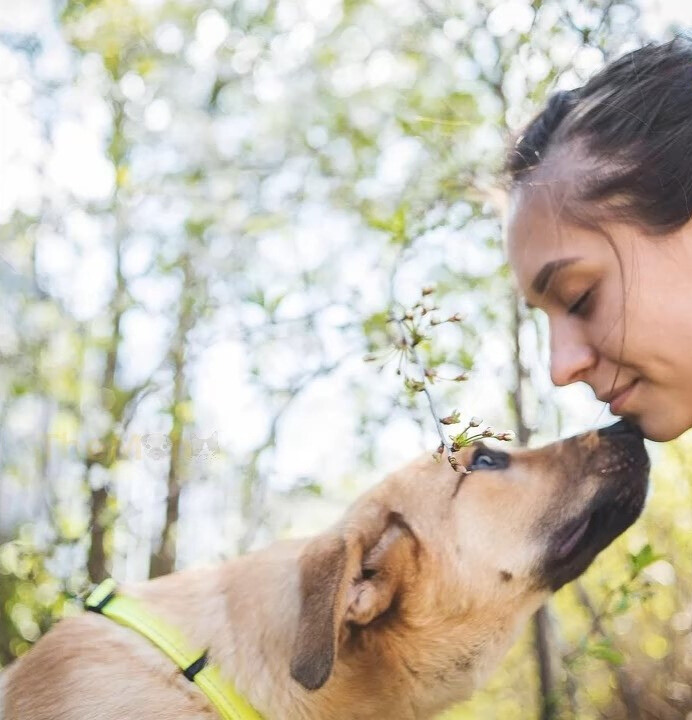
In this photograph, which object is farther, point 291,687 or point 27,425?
point 27,425

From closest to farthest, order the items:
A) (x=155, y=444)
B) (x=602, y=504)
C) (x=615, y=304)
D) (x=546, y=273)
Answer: (x=615, y=304)
(x=546, y=273)
(x=602, y=504)
(x=155, y=444)

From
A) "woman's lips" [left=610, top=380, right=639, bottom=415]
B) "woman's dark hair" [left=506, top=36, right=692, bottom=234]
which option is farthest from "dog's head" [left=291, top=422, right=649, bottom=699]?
"woman's dark hair" [left=506, top=36, right=692, bottom=234]

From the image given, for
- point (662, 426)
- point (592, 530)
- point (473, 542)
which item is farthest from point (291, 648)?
point (662, 426)

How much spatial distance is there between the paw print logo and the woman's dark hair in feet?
6.25

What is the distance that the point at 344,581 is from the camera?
→ 217cm

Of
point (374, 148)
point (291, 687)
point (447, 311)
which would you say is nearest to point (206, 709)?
point (291, 687)

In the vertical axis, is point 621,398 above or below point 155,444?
above

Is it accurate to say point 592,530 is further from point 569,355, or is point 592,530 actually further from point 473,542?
point 569,355

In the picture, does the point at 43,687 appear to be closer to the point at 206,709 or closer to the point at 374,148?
the point at 206,709

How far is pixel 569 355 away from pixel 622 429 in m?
0.36

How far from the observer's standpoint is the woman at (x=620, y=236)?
2236 millimetres

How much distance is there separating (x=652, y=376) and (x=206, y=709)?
153 centimetres

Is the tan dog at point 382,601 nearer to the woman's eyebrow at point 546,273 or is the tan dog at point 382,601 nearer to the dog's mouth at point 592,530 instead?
the dog's mouth at point 592,530

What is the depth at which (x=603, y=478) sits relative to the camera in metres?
2.55
